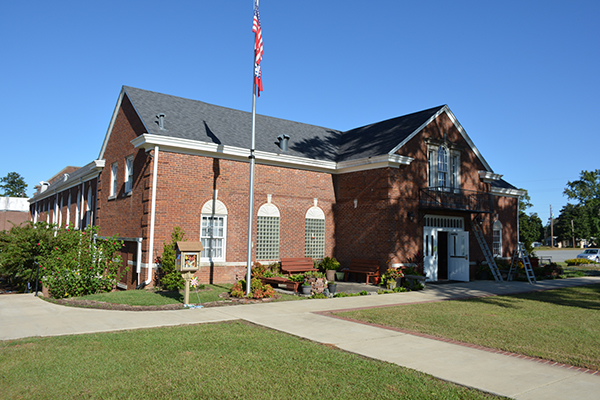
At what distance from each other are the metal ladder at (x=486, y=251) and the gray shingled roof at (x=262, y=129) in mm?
6004

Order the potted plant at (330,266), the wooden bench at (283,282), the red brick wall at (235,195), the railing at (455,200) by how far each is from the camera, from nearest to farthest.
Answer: the wooden bench at (283,282)
the red brick wall at (235,195)
the potted plant at (330,266)
the railing at (455,200)

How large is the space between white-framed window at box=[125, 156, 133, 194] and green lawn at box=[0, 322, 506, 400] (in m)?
10.9

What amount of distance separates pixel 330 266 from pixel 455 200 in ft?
23.1

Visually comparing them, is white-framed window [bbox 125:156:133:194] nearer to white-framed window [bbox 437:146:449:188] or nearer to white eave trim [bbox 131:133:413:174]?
white eave trim [bbox 131:133:413:174]

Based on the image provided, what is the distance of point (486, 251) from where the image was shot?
2089 centimetres

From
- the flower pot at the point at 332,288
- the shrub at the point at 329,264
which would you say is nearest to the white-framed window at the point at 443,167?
the shrub at the point at 329,264

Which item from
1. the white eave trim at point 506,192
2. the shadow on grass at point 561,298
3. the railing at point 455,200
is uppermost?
the white eave trim at point 506,192

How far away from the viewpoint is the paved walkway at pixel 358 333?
5.70 metres

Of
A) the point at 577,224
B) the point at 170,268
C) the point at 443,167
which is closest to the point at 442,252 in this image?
the point at 443,167

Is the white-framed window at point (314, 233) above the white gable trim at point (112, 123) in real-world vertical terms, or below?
below

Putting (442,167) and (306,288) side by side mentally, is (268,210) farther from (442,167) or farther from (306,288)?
(442,167)

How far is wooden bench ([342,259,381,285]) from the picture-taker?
17922 millimetres

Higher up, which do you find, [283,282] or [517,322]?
[283,282]

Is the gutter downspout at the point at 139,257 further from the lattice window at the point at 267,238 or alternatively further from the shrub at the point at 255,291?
the lattice window at the point at 267,238
